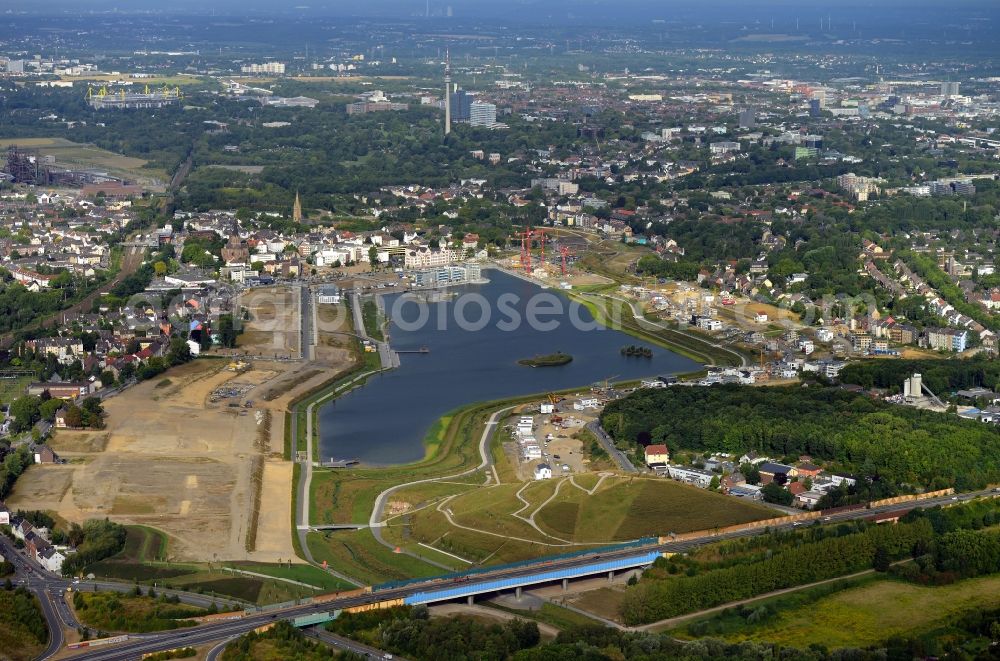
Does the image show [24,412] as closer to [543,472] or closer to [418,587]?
[543,472]

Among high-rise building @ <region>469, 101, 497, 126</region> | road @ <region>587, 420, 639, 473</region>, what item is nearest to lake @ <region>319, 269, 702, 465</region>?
road @ <region>587, 420, 639, 473</region>

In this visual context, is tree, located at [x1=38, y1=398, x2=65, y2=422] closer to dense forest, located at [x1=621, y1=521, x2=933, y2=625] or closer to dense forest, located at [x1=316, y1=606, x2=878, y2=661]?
dense forest, located at [x1=316, y1=606, x2=878, y2=661]

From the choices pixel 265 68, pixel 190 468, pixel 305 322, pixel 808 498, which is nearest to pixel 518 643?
pixel 808 498

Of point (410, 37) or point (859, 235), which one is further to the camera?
point (410, 37)

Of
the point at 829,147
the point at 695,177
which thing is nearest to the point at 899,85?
the point at 829,147

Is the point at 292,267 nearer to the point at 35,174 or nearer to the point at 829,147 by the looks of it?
the point at 35,174

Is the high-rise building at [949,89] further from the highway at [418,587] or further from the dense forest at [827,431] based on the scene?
the highway at [418,587]
